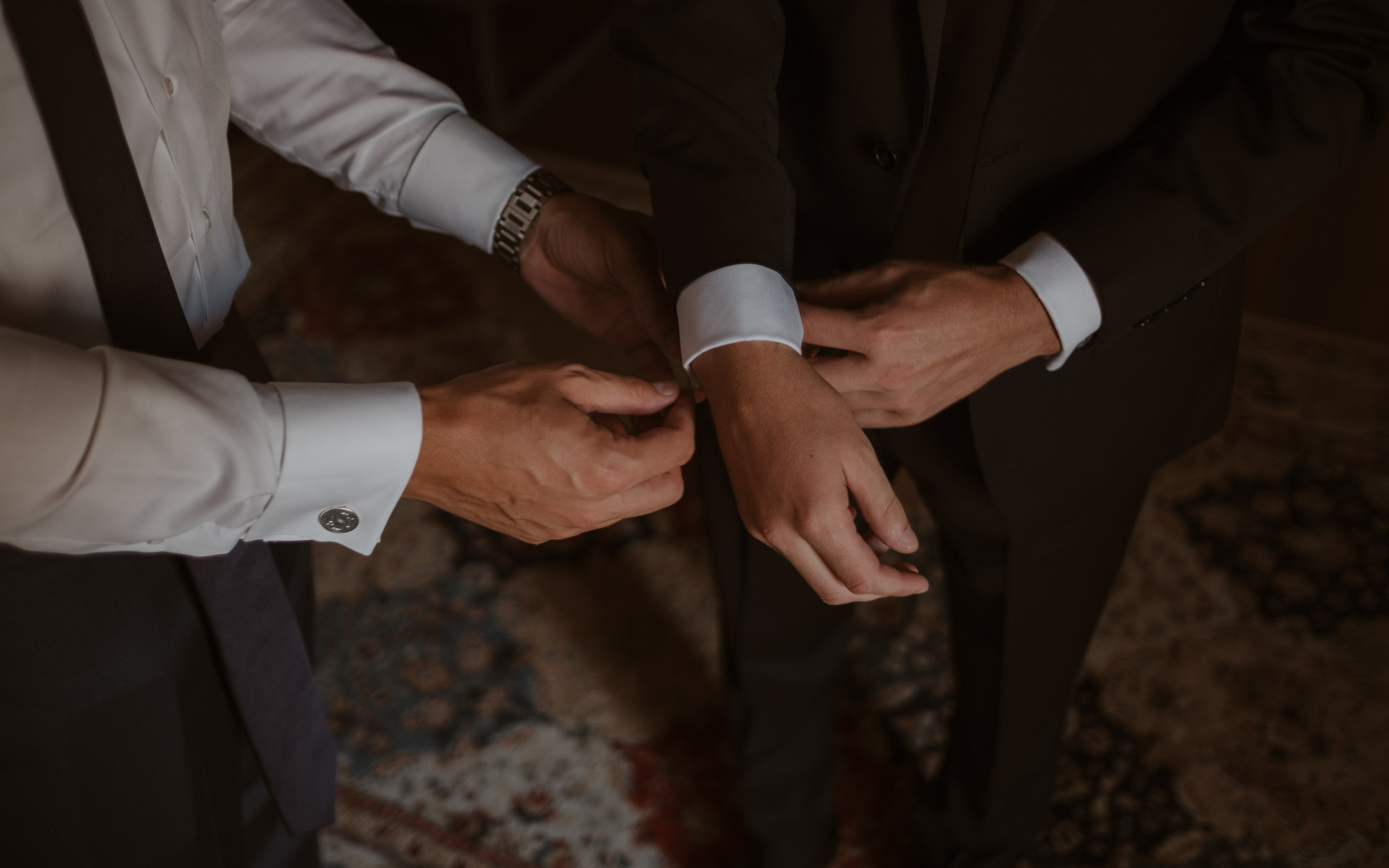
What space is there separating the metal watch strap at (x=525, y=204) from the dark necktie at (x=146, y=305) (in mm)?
321

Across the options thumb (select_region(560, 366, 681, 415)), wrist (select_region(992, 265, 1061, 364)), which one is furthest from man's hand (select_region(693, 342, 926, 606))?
wrist (select_region(992, 265, 1061, 364))

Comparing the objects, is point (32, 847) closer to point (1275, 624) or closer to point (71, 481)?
point (71, 481)

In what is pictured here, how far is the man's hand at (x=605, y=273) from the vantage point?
1059mm

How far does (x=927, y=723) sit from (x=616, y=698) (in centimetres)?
58

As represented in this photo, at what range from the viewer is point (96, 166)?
67 centimetres

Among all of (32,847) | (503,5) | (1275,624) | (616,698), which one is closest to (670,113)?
(32,847)

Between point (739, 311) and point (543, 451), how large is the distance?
215 millimetres

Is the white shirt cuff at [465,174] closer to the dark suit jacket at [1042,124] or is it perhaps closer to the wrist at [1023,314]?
the dark suit jacket at [1042,124]

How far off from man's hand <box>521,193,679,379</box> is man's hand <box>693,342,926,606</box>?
0.57 ft

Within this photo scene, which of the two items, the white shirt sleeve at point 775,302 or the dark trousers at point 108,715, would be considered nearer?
the dark trousers at point 108,715

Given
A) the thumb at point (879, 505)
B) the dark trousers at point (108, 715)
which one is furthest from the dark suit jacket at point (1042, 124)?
the dark trousers at point (108, 715)

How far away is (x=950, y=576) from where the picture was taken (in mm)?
1284

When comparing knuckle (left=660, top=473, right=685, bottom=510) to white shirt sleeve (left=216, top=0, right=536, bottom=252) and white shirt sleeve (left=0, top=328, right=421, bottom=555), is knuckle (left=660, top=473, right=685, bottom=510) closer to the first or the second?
white shirt sleeve (left=0, top=328, right=421, bottom=555)

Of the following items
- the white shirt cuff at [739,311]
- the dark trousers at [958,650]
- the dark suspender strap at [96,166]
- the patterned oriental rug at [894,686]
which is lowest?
the patterned oriental rug at [894,686]
